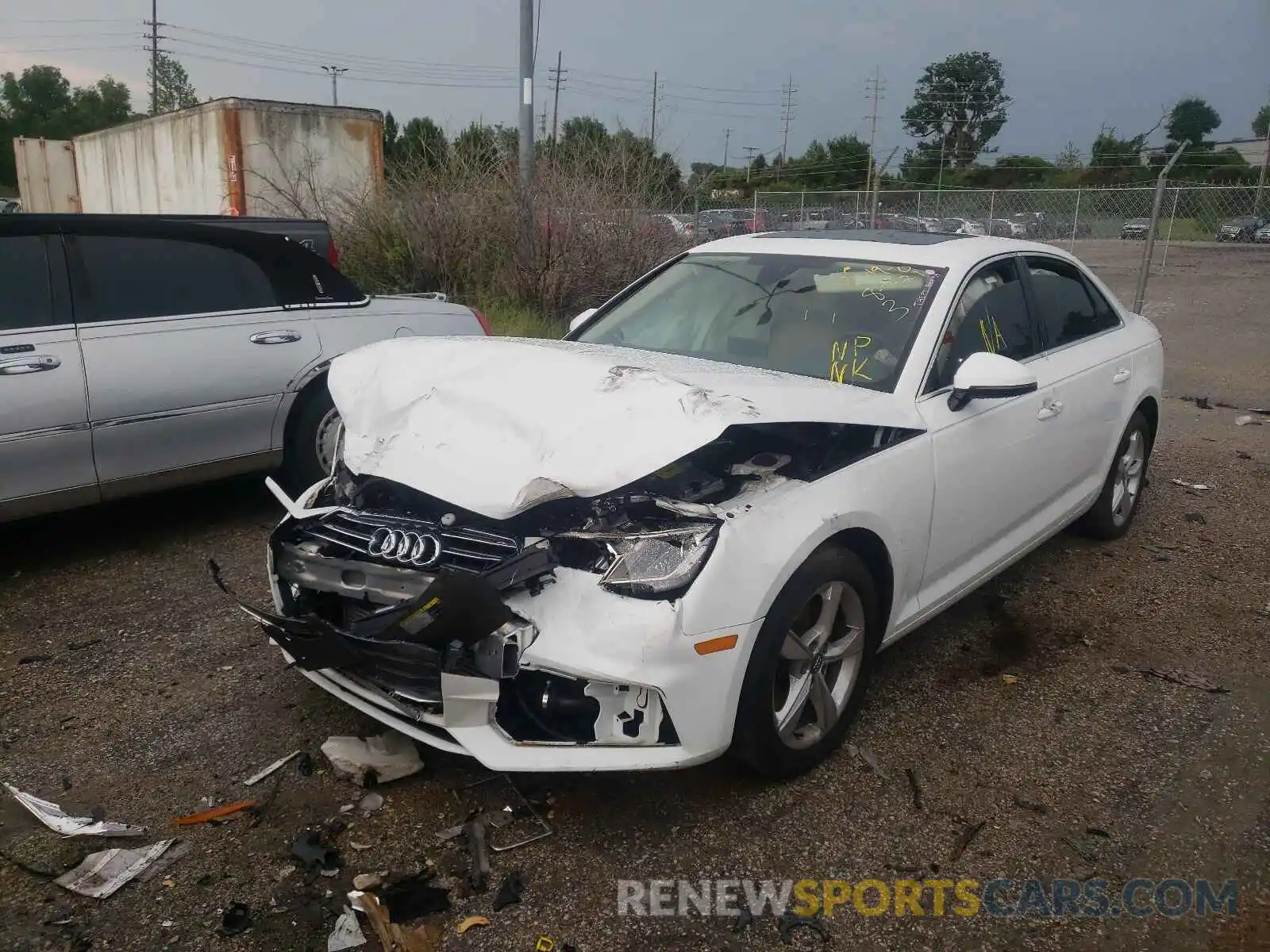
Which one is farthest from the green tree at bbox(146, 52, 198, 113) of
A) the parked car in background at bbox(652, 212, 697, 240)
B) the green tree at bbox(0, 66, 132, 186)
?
the parked car in background at bbox(652, 212, 697, 240)

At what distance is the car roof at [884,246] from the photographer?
3982 millimetres

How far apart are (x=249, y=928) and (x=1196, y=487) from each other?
6266mm

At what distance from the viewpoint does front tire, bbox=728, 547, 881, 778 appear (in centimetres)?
273

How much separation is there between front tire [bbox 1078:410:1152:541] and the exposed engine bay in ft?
8.83

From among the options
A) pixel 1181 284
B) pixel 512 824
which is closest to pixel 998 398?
pixel 512 824

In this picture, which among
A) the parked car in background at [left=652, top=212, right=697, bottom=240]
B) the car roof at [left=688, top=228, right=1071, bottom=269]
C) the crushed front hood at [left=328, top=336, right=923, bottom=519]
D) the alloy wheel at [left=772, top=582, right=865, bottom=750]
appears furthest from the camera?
the parked car in background at [left=652, top=212, right=697, bottom=240]

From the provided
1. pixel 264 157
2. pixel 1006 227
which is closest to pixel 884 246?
pixel 1006 227

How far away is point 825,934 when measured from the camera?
244cm

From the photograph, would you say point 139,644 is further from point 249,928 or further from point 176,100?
point 176,100

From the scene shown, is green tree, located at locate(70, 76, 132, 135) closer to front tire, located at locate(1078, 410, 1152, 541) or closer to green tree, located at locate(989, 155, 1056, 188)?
green tree, located at locate(989, 155, 1056, 188)

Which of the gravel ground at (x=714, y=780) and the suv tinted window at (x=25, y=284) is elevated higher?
the suv tinted window at (x=25, y=284)

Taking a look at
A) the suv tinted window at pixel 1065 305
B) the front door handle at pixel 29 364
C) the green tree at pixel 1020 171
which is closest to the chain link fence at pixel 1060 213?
the suv tinted window at pixel 1065 305

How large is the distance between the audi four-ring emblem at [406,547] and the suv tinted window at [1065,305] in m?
3.03

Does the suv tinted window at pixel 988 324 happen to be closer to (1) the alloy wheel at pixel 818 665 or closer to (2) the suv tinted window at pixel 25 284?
(1) the alloy wheel at pixel 818 665
